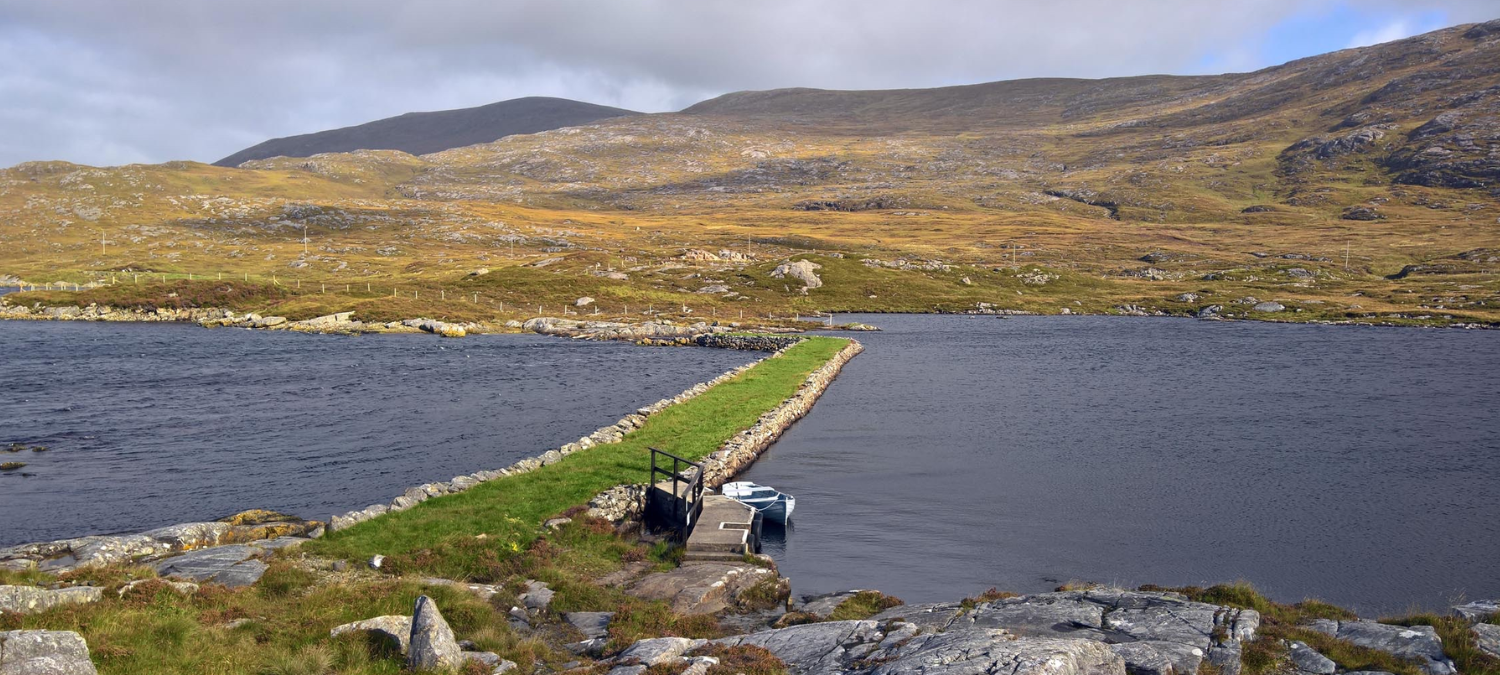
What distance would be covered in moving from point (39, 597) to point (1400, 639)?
23712 mm

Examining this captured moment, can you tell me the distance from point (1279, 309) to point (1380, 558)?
392 ft

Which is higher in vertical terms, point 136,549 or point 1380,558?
point 136,549

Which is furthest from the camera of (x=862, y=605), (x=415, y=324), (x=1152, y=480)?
(x=415, y=324)

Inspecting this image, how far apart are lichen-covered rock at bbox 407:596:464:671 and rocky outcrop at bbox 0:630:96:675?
168 inches

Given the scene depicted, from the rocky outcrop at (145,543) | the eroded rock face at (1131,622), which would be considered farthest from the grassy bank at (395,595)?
the eroded rock face at (1131,622)

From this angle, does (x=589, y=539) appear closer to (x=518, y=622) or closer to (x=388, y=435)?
(x=518, y=622)

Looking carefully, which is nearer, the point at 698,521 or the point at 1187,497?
the point at 698,521

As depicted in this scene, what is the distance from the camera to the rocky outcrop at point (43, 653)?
11.5m

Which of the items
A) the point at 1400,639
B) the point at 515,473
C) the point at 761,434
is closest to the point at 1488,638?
the point at 1400,639

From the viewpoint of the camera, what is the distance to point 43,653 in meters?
11.9

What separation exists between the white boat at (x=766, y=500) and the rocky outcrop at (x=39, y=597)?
18.0 meters

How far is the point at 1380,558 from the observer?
28.2 meters

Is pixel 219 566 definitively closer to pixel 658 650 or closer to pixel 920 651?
pixel 658 650

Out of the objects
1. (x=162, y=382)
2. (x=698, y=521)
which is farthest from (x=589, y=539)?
(x=162, y=382)
